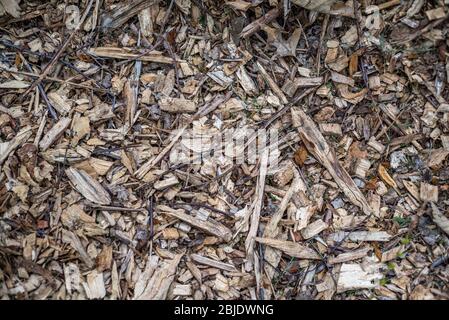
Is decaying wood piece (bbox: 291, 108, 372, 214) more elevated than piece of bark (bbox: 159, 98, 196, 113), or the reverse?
piece of bark (bbox: 159, 98, 196, 113)

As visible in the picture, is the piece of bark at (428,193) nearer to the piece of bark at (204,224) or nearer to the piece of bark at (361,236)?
the piece of bark at (361,236)

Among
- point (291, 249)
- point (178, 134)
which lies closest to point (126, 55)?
point (178, 134)

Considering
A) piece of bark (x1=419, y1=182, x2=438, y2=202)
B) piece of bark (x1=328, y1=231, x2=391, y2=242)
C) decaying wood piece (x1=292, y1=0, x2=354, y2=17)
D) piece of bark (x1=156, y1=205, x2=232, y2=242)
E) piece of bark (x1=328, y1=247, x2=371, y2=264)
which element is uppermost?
decaying wood piece (x1=292, y1=0, x2=354, y2=17)

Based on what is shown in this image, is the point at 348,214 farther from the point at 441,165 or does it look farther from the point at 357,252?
the point at 441,165

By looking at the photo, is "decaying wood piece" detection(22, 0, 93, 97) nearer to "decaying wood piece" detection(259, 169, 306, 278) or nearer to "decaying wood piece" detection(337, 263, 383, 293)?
"decaying wood piece" detection(259, 169, 306, 278)

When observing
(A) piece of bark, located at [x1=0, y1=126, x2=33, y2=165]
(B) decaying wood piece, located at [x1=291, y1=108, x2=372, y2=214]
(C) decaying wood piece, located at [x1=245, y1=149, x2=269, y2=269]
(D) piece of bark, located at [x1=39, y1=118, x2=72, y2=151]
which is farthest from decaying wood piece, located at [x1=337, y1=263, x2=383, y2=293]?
(A) piece of bark, located at [x1=0, y1=126, x2=33, y2=165]

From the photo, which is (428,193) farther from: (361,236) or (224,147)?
(224,147)

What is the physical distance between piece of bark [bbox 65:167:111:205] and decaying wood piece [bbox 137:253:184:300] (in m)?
0.52

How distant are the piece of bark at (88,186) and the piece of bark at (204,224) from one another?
34 cm

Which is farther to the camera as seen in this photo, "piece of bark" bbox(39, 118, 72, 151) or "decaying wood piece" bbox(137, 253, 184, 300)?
"piece of bark" bbox(39, 118, 72, 151)

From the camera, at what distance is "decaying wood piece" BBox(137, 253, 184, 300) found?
2.38 metres

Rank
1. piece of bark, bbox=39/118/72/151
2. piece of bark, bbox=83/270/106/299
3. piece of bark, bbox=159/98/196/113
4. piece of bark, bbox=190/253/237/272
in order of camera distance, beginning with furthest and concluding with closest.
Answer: piece of bark, bbox=159/98/196/113, piece of bark, bbox=39/118/72/151, piece of bark, bbox=190/253/237/272, piece of bark, bbox=83/270/106/299
